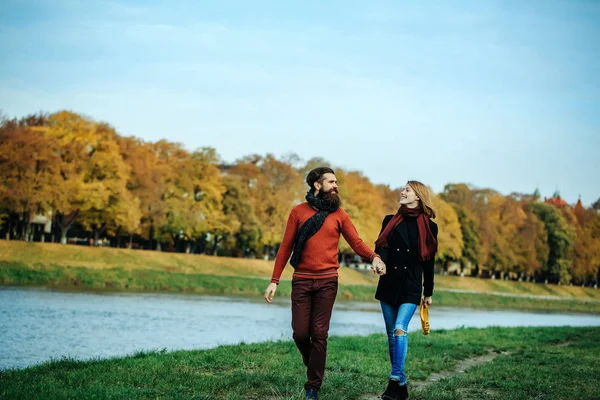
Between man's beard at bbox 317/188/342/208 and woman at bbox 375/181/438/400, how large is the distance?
2.77 feet

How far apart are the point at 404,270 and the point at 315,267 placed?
1.18 meters

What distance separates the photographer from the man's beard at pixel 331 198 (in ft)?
28.8

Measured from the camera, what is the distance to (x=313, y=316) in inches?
344

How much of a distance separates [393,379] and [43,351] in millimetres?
9645

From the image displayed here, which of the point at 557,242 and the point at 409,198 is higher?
the point at 557,242

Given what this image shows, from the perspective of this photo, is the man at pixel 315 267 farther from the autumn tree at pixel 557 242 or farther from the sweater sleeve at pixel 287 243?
the autumn tree at pixel 557 242

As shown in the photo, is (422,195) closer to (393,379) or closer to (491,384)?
(393,379)

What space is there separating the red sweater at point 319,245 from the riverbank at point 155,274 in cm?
3085

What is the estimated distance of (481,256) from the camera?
88750 mm

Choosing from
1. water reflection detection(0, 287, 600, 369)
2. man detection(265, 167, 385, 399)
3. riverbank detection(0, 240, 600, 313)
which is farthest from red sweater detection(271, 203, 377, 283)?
riverbank detection(0, 240, 600, 313)

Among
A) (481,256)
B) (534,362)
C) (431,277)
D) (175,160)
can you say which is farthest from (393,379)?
(481,256)

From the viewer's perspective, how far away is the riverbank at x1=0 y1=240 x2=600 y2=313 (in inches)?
1581

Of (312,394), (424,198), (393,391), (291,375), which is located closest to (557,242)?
(291,375)

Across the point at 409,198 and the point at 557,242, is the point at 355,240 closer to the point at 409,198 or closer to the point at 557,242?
the point at 409,198
